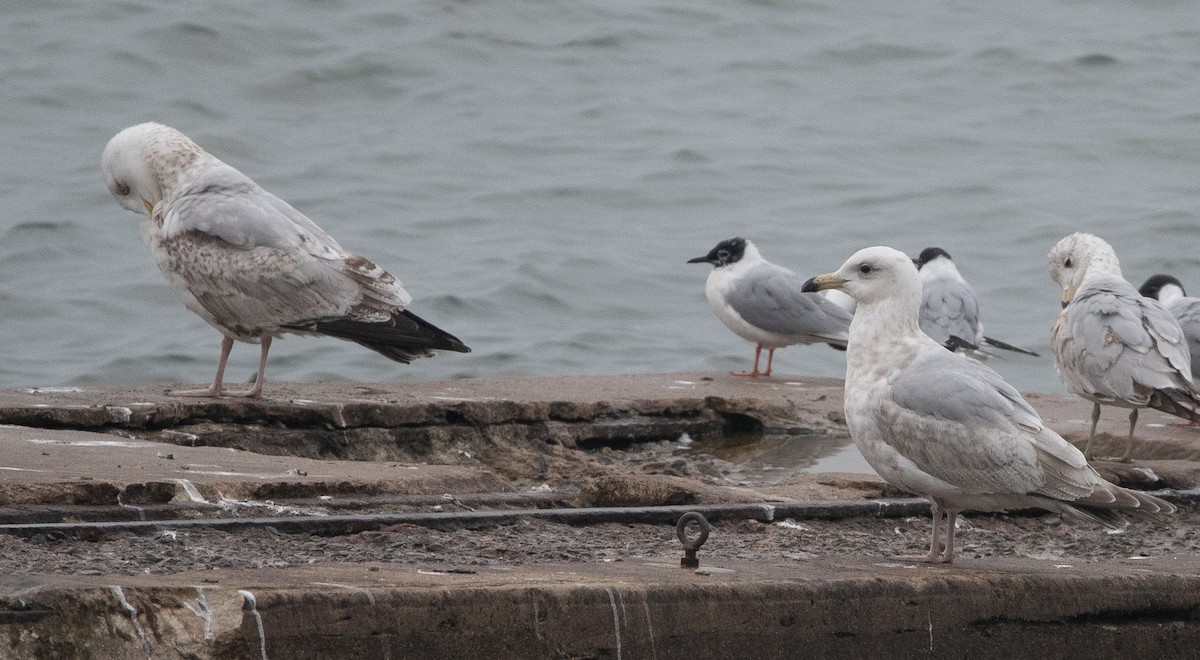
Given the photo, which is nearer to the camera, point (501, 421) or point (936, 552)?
point (936, 552)

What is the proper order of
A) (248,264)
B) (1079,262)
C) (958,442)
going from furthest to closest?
(1079,262) < (248,264) < (958,442)

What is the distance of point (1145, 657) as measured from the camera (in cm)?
Result: 404

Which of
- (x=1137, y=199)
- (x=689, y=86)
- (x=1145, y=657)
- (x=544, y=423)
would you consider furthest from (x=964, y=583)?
(x=689, y=86)

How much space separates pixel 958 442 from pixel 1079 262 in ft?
10.7

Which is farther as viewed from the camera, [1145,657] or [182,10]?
[182,10]

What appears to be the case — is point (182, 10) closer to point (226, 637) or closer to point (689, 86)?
point (689, 86)

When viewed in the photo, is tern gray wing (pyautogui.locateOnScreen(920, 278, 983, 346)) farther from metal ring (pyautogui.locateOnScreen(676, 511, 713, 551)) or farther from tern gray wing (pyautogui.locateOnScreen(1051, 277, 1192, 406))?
metal ring (pyautogui.locateOnScreen(676, 511, 713, 551))

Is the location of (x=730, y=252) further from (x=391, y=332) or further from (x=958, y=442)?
(x=958, y=442)

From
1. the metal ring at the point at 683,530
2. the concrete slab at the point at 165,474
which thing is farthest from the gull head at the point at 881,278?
the concrete slab at the point at 165,474

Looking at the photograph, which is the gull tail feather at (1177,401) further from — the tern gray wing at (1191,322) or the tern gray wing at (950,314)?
the tern gray wing at (950,314)

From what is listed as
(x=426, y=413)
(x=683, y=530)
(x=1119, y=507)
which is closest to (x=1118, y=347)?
(x=1119, y=507)

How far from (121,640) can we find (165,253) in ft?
12.1

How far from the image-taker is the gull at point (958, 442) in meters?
4.14

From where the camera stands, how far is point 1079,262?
23.4ft
